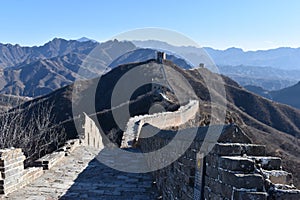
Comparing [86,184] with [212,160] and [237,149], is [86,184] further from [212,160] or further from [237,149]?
[237,149]

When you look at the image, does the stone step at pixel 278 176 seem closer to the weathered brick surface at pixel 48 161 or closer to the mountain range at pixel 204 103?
the weathered brick surface at pixel 48 161

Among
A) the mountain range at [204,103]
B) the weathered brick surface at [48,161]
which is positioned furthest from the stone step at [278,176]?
the mountain range at [204,103]

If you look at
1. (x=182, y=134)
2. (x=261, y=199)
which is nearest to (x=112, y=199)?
(x=182, y=134)

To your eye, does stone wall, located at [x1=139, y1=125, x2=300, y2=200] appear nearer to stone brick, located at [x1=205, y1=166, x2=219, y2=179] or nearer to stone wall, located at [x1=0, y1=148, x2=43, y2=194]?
stone brick, located at [x1=205, y1=166, x2=219, y2=179]

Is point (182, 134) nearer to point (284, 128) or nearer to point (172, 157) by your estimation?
point (172, 157)

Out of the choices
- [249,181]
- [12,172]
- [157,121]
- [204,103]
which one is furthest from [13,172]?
[204,103]

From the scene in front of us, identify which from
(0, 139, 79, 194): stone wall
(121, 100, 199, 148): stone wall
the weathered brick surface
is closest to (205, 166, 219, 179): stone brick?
(0, 139, 79, 194): stone wall

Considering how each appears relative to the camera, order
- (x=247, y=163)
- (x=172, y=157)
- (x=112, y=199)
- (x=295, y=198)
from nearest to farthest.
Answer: (x=295, y=198) → (x=247, y=163) → (x=172, y=157) → (x=112, y=199)
